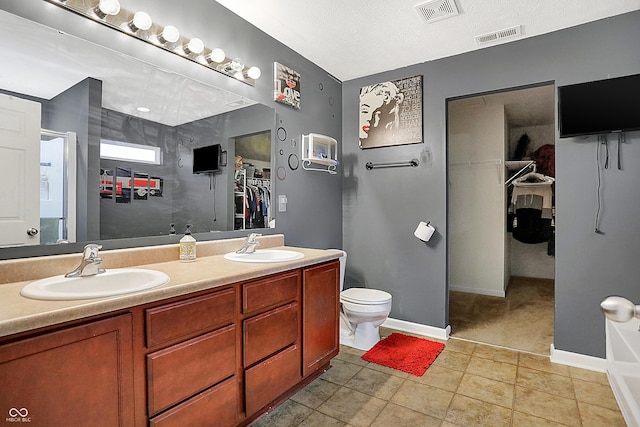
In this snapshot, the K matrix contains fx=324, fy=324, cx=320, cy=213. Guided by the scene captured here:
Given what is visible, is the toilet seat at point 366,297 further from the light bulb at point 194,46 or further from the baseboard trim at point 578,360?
the light bulb at point 194,46

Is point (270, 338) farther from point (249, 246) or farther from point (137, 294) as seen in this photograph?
point (137, 294)

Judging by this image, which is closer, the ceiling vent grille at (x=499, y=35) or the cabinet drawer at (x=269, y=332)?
the cabinet drawer at (x=269, y=332)

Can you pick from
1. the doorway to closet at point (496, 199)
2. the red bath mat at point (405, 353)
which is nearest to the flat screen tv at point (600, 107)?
the doorway to closet at point (496, 199)

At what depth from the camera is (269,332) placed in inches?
68.7

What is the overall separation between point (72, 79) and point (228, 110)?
0.91 meters

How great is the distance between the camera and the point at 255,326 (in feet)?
5.43

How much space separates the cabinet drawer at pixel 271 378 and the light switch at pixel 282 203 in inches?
44.7

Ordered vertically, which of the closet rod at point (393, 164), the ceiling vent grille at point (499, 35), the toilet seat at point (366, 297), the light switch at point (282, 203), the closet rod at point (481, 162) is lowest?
the toilet seat at point (366, 297)

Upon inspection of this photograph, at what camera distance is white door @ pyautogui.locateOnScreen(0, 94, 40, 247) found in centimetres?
132

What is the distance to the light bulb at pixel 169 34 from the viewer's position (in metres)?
1.80

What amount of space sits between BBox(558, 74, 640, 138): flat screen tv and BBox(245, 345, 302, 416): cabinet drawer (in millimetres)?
2484

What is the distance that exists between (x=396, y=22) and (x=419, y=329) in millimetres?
2616

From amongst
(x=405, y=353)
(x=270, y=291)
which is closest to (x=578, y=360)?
(x=405, y=353)

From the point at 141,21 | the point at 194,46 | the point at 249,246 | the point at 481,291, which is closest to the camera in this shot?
the point at 141,21
